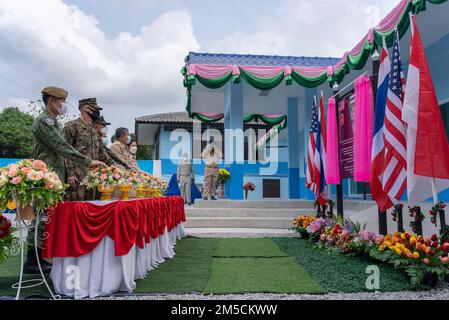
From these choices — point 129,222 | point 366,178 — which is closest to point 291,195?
point 366,178

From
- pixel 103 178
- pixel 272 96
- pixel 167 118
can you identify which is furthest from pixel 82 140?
pixel 167 118

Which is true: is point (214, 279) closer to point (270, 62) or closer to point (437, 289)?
point (437, 289)

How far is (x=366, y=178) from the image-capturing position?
487 cm

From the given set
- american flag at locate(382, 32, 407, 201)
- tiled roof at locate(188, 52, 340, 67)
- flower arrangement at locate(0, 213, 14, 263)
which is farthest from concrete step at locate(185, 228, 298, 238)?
tiled roof at locate(188, 52, 340, 67)

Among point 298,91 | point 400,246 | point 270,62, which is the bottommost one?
point 400,246

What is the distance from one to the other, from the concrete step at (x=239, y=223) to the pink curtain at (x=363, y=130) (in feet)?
11.3

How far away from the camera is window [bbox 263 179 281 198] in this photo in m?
18.2

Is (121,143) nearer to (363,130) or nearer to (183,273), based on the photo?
(183,273)

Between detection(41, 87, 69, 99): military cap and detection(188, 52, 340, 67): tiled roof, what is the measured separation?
6703mm

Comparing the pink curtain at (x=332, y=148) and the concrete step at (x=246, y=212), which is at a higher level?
the pink curtain at (x=332, y=148)

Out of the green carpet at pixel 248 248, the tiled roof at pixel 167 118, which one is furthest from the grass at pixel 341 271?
the tiled roof at pixel 167 118

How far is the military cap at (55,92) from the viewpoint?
3486mm

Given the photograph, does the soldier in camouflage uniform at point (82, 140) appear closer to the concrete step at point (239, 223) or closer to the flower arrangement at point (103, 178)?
the flower arrangement at point (103, 178)

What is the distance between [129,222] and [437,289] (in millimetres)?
3005
